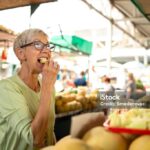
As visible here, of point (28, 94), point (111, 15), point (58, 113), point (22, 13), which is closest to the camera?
point (28, 94)

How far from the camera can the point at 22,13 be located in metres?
6.77

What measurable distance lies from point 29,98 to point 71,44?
3.48m

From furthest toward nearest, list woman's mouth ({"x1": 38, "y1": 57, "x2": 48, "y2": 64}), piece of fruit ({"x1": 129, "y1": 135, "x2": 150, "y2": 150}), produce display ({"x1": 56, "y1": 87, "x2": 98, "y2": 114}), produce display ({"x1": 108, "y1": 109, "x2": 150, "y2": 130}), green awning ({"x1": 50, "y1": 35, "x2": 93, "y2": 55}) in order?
green awning ({"x1": 50, "y1": 35, "x2": 93, "y2": 55}), produce display ({"x1": 56, "y1": 87, "x2": 98, "y2": 114}), woman's mouth ({"x1": 38, "y1": 57, "x2": 48, "y2": 64}), produce display ({"x1": 108, "y1": 109, "x2": 150, "y2": 130}), piece of fruit ({"x1": 129, "y1": 135, "x2": 150, "y2": 150})

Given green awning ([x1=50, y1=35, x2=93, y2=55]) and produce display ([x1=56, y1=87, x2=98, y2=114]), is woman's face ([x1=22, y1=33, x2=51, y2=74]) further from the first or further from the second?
green awning ([x1=50, y1=35, x2=93, y2=55])

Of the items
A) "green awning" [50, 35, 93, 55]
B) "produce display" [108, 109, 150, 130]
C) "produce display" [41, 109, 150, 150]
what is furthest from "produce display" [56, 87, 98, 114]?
"produce display" [41, 109, 150, 150]

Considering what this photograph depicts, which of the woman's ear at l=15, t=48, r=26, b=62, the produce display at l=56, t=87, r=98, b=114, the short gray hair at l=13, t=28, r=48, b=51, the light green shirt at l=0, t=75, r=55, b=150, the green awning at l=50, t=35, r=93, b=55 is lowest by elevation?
the produce display at l=56, t=87, r=98, b=114

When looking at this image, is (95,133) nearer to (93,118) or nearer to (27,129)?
(93,118)

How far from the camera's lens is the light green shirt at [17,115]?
1.20 meters

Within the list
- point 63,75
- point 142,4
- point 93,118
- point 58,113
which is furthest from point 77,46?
point 93,118

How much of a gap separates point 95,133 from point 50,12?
20.8 ft

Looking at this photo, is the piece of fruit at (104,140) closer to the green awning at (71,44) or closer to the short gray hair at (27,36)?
the short gray hair at (27,36)

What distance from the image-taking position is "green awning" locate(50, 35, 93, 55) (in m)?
4.47

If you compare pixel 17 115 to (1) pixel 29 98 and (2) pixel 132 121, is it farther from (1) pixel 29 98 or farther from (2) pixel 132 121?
(2) pixel 132 121

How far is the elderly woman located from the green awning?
272 cm
